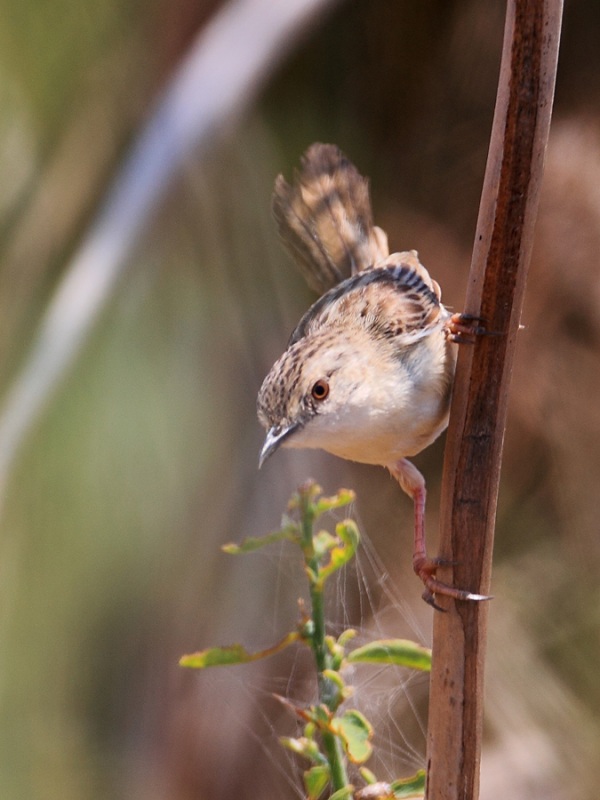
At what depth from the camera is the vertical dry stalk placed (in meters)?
0.81

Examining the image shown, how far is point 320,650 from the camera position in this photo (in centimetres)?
79

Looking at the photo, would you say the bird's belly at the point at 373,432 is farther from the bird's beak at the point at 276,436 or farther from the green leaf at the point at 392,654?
the green leaf at the point at 392,654

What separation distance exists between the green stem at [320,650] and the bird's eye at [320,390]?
Result: 1.45 feet

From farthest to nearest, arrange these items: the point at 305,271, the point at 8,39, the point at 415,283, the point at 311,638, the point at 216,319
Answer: the point at 216,319
the point at 8,39
the point at 305,271
the point at 415,283
the point at 311,638

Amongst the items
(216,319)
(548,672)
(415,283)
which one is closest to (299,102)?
(216,319)

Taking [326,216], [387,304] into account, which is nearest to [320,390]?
[387,304]

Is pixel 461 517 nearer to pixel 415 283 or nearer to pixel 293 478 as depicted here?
pixel 415 283

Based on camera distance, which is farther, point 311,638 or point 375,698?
point 375,698

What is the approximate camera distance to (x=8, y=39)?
2.34 m

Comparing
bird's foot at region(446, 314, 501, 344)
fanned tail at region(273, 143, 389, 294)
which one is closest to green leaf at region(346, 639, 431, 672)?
bird's foot at region(446, 314, 501, 344)

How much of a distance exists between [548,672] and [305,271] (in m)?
1.39

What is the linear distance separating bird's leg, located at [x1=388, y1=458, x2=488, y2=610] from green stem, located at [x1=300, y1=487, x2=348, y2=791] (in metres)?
0.16

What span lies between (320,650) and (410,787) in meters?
0.19

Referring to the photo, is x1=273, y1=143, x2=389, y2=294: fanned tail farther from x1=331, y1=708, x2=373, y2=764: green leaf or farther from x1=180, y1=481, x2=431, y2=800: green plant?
x1=331, y1=708, x2=373, y2=764: green leaf
